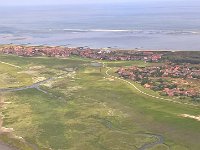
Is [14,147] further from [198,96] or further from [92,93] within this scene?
[198,96]

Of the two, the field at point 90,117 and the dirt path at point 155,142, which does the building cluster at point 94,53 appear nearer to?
the field at point 90,117

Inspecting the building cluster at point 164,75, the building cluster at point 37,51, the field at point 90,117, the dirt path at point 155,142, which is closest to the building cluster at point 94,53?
the building cluster at point 37,51

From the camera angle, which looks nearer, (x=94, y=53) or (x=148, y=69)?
(x=148, y=69)

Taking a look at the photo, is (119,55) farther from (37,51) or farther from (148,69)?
(37,51)

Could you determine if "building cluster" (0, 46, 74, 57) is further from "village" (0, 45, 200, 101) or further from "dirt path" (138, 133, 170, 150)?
"dirt path" (138, 133, 170, 150)

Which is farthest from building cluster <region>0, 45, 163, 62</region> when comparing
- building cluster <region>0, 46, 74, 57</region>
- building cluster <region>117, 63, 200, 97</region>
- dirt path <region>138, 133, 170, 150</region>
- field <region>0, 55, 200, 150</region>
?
dirt path <region>138, 133, 170, 150</region>

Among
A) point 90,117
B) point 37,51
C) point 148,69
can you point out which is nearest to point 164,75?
point 148,69
